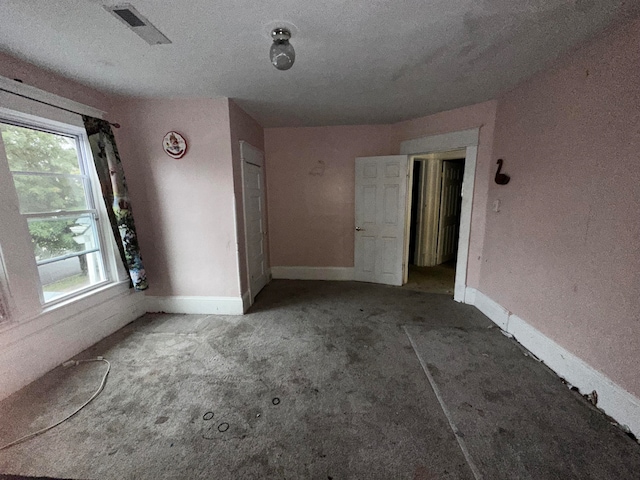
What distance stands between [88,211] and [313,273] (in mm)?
2821

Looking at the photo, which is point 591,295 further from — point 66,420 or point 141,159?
point 141,159

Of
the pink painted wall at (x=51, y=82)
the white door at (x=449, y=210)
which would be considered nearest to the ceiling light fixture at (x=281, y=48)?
the pink painted wall at (x=51, y=82)

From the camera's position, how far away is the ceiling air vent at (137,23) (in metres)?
1.31

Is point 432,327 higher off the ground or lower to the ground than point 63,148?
lower

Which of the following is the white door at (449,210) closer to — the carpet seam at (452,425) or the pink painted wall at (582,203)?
the pink painted wall at (582,203)

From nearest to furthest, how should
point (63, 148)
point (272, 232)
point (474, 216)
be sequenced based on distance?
point (63, 148) → point (474, 216) → point (272, 232)

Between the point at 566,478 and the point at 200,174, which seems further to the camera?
the point at 200,174

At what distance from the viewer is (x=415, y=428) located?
1450 millimetres

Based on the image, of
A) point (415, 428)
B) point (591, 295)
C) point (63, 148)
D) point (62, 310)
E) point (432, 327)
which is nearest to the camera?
point (415, 428)

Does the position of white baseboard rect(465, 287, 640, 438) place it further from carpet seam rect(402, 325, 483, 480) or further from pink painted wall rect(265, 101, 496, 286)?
pink painted wall rect(265, 101, 496, 286)

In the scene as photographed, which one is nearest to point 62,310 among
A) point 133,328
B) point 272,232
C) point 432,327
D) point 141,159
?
point 133,328

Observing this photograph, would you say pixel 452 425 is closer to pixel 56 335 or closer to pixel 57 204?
pixel 56 335

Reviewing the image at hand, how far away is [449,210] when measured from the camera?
4848mm

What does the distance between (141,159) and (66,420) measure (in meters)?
2.29
